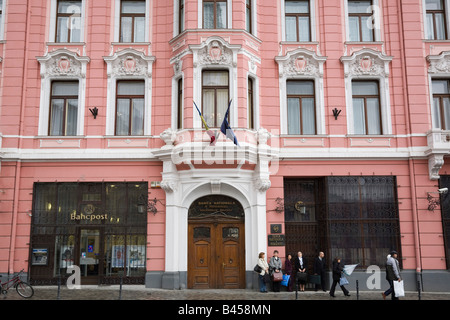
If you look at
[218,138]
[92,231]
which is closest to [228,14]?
[218,138]

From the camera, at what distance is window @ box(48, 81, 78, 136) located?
19.0 metres

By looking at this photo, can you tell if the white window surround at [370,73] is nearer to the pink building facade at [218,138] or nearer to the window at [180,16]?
the pink building facade at [218,138]

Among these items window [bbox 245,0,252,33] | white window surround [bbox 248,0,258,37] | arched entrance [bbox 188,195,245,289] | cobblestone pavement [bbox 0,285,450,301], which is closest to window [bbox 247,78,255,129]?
white window surround [bbox 248,0,258,37]

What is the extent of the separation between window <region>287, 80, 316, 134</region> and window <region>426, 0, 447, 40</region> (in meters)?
5.93

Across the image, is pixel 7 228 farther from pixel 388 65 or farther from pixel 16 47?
pixel 388 65

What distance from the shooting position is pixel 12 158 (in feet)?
59.6

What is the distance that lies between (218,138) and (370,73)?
7.46m

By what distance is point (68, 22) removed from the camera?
1958cm

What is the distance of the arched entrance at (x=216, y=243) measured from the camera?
17.8 meters

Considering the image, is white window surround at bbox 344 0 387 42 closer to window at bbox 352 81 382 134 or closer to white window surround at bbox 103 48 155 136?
window at bbox 352 81 382 134

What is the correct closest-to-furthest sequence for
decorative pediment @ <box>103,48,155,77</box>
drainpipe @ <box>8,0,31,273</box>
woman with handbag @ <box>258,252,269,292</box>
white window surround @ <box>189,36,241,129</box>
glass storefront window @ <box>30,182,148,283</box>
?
woman with handbag @ <box>258,252,269,292</box> → drainpipe @ <box>8,0,31,273</box> → glass storefront window @ <box>30,182,148,283</box> → white window surround @ <box>189,36,241,129</box> → decorative pediment @ <box>103,48,155,77</box>

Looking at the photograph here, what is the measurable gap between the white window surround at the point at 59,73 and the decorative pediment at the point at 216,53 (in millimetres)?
4945

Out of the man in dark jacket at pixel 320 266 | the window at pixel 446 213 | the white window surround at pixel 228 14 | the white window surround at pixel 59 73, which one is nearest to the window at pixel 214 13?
the white window surround at pixel 228 14

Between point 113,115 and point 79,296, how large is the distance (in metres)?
7.54
